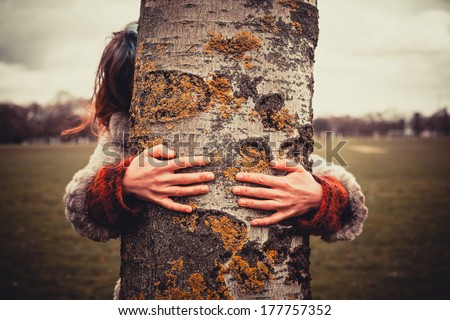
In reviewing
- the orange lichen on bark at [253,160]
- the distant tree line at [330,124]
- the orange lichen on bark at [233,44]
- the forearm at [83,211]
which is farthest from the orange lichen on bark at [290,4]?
the distant tree line at [330,124]

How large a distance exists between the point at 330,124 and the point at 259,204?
348 feet

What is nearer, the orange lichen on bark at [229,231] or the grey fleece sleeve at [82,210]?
the orange lichen on bark at [229,231]

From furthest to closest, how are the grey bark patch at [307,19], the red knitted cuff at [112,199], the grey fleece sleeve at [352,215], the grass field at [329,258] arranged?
the grass field at [329,258], the grey fleece sleeve at [352,215], the red knitted cuff at [112,199], the grey bark patch at [307,19]

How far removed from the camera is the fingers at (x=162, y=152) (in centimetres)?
126

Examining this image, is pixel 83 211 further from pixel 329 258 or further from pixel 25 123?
pixel 25 123

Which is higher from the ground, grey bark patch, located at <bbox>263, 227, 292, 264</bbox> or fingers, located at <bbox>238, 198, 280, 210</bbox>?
fingers, located at <bbox>238, 198, 280, 210</bbox>

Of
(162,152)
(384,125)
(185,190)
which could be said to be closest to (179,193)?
(185,190)

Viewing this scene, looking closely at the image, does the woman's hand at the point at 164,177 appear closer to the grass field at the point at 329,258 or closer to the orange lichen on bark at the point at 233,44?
the orange lichen on bark at the point at 233,44

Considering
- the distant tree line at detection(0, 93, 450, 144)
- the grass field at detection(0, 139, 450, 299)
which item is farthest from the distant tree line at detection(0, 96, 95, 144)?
the grass field at detection(0, 139, 450, 299)

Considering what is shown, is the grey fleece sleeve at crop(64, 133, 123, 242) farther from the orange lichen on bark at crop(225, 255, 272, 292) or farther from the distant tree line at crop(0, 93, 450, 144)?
the distant tree line at crop(0, 93, 450, 144)

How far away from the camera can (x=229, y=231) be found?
1.21 m

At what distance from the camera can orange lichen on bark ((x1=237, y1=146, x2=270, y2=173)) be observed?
1.23 m

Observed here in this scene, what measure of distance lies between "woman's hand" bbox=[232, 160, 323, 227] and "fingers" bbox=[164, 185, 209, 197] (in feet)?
0.37
